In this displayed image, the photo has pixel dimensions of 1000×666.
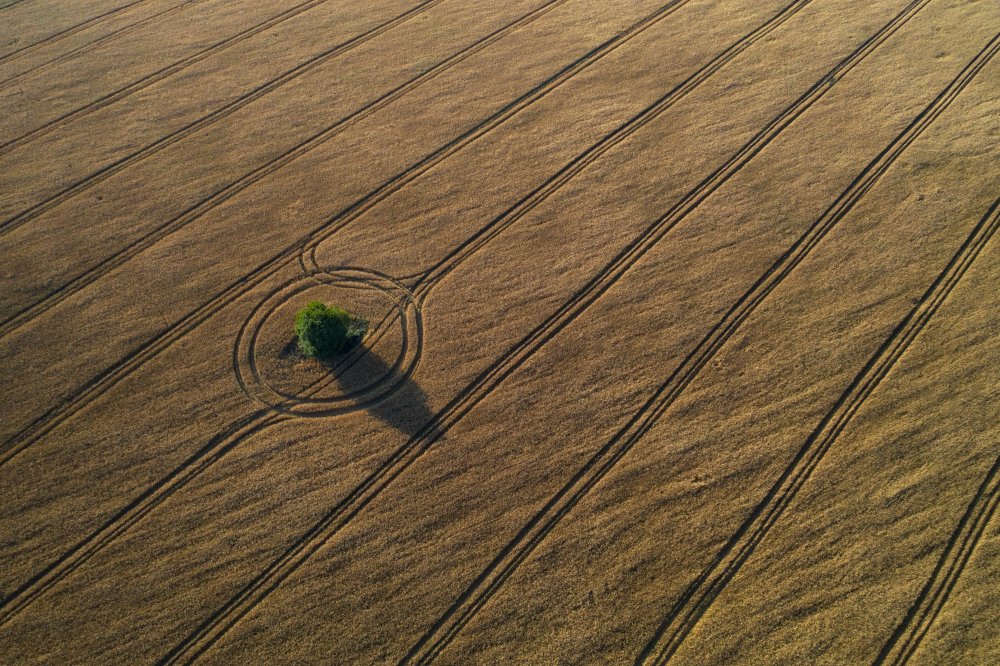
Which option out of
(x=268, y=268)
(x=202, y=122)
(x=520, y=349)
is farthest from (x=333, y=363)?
(x=202, y=122)

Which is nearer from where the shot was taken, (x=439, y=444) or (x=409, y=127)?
(x=439, y=444)

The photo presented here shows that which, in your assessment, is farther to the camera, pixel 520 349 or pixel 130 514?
pixel 520 349

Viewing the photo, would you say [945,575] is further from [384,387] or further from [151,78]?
[151,78]

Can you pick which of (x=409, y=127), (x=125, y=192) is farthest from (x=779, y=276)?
(x=125, y=192)

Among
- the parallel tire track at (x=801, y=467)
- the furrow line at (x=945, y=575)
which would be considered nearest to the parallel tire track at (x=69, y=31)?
the parallel tire track at (x=801, y=467)

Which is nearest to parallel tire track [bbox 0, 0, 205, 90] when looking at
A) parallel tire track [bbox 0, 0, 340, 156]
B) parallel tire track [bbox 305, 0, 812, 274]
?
parallel tire track [bbox 0, 0, 340, 156]

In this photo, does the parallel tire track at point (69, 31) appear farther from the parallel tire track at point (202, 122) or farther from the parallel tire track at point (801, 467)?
the parallel tire track at point (801, 467)

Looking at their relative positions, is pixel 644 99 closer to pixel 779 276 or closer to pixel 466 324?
pixel 779 276

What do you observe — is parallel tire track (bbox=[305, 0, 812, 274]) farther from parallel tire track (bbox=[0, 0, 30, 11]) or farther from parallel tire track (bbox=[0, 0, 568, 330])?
parallel tire track (bbox=[0, 0, 30, 11])
